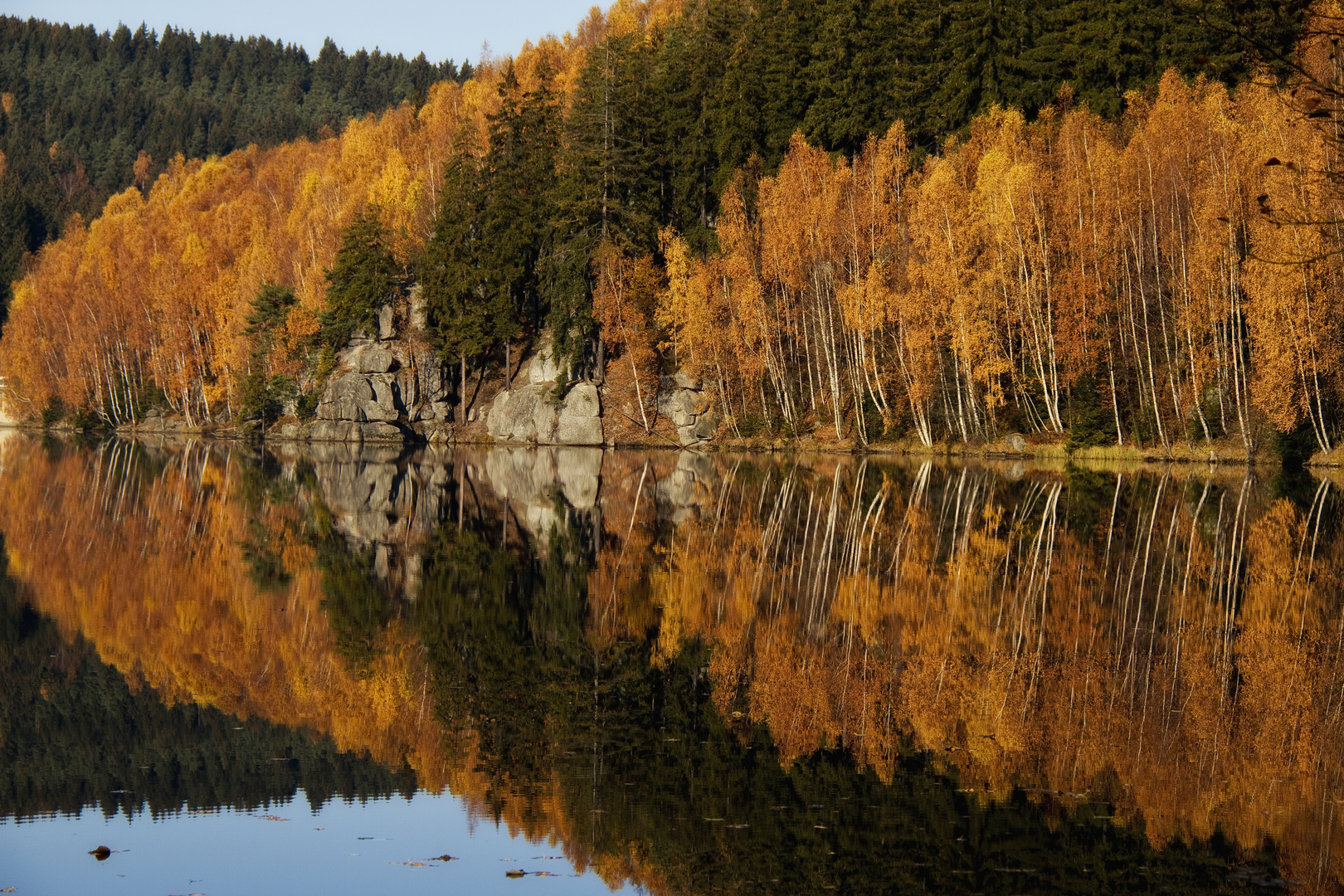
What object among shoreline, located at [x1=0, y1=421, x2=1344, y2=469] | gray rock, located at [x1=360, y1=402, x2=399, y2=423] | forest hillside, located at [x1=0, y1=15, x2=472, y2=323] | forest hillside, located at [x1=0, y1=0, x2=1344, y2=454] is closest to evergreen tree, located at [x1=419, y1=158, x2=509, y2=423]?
forest hillside, located at [x1=0, y1=0, x2=1344, y2=454]

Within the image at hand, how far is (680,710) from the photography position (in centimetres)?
1147

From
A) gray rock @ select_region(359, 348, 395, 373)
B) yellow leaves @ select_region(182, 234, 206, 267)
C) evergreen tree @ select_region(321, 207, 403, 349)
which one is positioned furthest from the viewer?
yellow leaves @ select_region(182, 234, 206, 267)

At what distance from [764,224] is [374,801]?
50.0 metres

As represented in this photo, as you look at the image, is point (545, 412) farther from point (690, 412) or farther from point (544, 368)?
point (690, 412)

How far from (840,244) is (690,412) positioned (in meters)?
12.9

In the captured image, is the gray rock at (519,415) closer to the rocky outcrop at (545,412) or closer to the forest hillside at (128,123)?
the rocky outcrop at (545,412)

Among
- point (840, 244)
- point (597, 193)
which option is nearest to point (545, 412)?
point (597, 193)

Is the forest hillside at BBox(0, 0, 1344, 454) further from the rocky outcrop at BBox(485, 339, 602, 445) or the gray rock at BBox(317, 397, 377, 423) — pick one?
the gray rock at BBox(317, 397, 377, 423)

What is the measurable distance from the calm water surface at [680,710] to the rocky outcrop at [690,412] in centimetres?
3667

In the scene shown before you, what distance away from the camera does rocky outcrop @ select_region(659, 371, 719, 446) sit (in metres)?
61.2

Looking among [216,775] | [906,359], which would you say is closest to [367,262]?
[906,359]

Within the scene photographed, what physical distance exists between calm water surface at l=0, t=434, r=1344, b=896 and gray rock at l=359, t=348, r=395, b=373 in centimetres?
4692

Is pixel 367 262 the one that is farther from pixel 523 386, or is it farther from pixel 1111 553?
pixel 1111 553

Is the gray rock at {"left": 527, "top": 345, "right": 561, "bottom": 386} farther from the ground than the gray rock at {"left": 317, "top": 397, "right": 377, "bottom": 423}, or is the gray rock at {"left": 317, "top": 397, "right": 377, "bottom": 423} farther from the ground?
the gray rock at {"left": 527, "top": 345, "right": 561, "bottom": 386}
